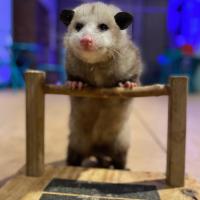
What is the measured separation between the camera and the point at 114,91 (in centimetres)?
145

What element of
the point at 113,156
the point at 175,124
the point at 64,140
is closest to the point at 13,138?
the point at 64,140

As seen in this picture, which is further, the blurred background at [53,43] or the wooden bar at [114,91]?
the blurred background at [53,43]

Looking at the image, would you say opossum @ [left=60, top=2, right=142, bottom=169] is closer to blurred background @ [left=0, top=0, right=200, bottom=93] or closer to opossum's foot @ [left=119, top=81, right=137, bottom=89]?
opossum's foot @ [left=119, top=81, right=137, bottom=89]

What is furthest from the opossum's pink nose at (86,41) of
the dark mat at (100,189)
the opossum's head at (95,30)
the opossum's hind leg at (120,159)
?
the opossum's hind leg at (120,159)

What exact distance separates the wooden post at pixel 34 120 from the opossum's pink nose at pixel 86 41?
0.22 metres

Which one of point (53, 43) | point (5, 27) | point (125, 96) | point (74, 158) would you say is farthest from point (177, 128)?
point (53, 43)

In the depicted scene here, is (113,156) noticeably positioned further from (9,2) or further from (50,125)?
(9,2)

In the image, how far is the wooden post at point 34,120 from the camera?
1484mm

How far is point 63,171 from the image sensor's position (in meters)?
1.55

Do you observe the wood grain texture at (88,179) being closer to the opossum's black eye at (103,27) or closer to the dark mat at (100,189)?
the dark mat at (100,189)

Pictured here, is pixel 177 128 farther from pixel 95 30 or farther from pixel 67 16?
pixel 67 16

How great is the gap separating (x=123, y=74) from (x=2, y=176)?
0.66 metres

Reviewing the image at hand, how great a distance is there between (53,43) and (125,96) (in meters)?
6.78

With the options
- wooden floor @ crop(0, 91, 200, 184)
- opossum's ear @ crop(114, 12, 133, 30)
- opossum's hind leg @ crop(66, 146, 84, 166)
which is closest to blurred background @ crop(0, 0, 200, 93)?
wooden floor @ crop(0, 91, 200, 184)
